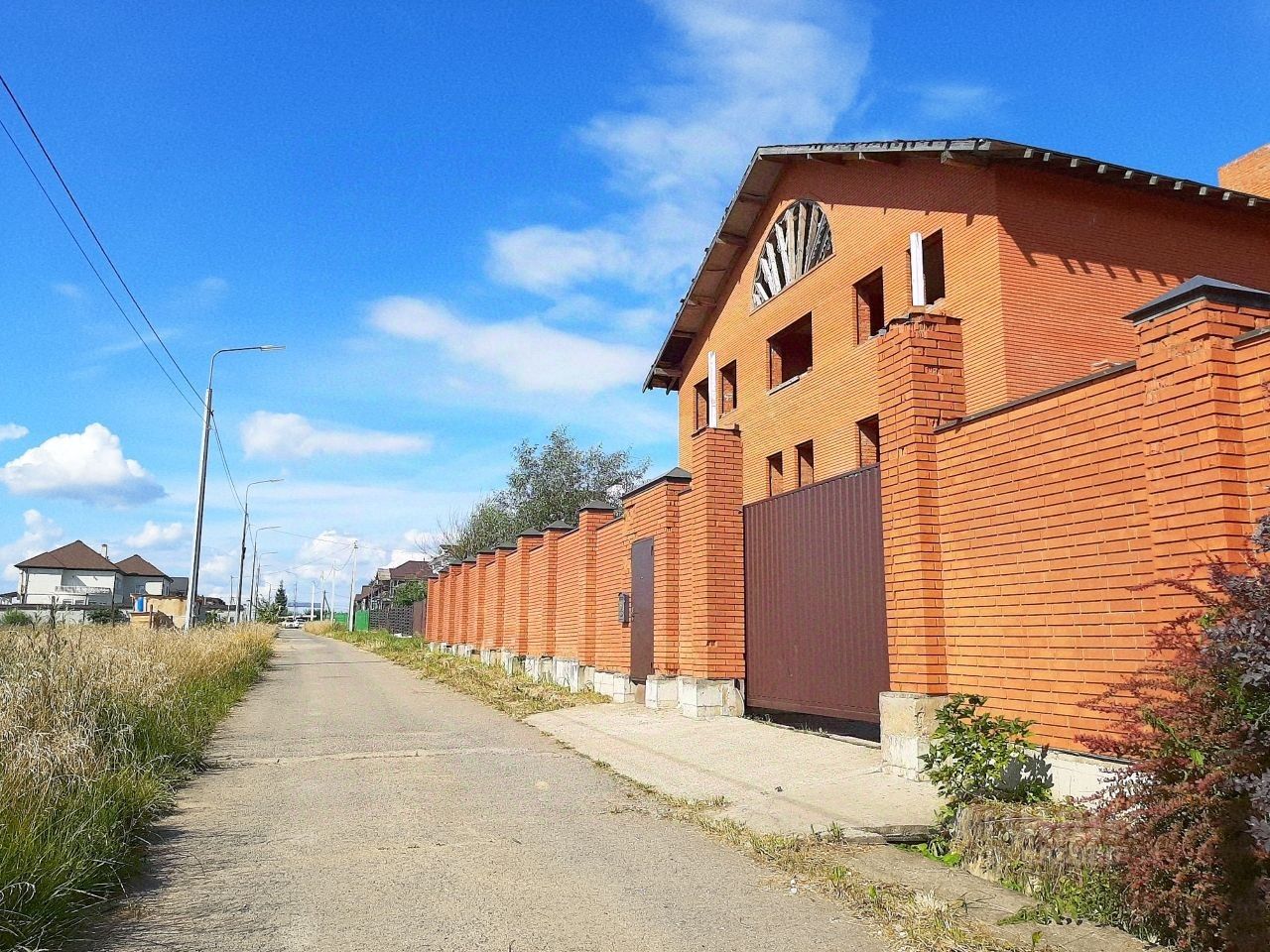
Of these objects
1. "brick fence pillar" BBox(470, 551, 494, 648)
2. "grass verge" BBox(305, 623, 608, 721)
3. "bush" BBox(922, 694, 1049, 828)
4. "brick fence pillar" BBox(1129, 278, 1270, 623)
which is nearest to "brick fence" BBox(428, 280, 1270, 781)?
→ "brick fence pillar" BBox(1129, 278, 1270, 623)

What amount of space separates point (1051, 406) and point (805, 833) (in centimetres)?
340

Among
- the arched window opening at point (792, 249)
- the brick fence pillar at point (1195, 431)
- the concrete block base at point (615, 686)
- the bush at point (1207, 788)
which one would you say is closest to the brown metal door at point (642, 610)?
the concrete block base at point (615, 686)

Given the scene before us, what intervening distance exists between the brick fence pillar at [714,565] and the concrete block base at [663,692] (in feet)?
1.62

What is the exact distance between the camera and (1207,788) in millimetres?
3977

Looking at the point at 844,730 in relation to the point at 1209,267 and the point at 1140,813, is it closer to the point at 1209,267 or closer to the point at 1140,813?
the point at 1140,813

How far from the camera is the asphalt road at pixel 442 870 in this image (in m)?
4.46

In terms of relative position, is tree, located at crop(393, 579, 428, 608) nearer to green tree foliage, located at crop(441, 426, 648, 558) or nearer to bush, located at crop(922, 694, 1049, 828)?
green tree foliage, located at crop(441, 426, 648, 558)

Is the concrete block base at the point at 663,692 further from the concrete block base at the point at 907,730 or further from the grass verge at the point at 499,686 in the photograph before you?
the concrete block base at the point at 907,730

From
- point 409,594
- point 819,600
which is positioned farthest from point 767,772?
point 409,594

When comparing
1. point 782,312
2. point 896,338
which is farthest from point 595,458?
point 896,338

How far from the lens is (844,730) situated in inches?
417

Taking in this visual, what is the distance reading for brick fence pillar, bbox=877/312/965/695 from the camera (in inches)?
303

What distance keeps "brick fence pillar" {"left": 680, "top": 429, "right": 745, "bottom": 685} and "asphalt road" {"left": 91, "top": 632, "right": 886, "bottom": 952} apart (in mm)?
2725

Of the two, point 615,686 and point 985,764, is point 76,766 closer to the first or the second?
point 985,764
